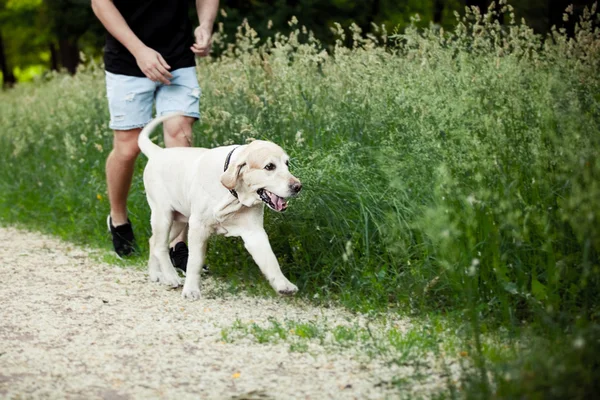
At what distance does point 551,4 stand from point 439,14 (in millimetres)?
6629

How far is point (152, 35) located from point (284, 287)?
220cm

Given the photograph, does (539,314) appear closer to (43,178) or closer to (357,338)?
(357,338)

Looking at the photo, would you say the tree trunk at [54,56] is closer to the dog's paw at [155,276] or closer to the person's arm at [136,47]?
the person's arm at [136,47]

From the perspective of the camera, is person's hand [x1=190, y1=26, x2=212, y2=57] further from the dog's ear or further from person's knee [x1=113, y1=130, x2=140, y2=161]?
the dog's ear

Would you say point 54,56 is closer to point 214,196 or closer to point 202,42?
point 202,42

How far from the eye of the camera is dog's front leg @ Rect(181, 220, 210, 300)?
178 inches

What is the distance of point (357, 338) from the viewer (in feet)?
12.0

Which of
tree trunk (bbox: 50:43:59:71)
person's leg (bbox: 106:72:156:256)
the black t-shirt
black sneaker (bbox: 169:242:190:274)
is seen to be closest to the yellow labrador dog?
Result: black sneaker (bbox: 169:242:190:274)

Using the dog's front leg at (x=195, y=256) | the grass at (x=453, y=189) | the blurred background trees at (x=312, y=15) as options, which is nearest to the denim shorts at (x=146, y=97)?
the grass at (x=453, y=189)

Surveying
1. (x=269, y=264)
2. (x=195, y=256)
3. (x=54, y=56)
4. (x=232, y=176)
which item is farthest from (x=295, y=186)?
(x=54, y=56)

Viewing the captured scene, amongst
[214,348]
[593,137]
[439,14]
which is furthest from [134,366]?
[439,14]

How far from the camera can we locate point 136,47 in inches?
208

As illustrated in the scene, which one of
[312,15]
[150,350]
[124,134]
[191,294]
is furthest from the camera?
[312,15]

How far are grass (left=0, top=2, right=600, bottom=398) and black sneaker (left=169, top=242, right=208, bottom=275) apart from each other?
18cm
